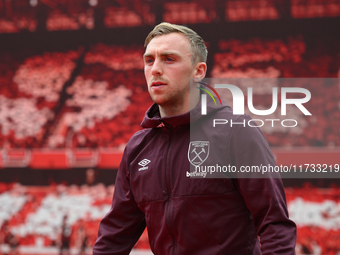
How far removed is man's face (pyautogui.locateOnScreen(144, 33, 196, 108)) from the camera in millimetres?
1471

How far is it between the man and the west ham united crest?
0.4 inches

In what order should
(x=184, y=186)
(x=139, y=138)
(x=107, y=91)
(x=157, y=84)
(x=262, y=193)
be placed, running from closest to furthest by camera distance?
(x=262, y=193) → (x=184, y=186) → (x=157, y=84) → (x=139, y=138) → (x=107, y=91)

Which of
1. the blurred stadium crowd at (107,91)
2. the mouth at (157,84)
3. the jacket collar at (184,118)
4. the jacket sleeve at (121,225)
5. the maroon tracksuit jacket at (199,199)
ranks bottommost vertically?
the blurred stadium crowd at (107,91)

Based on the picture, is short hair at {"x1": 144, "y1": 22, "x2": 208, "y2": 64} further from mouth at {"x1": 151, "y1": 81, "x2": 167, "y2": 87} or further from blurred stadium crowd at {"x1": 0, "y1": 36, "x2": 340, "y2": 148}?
blurred stadium crowd at {"x1": 0, "y1": 36, "x2": 340, "y2": 148}

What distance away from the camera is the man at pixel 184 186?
4.18 feet

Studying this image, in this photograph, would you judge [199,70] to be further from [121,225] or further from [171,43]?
[121,225]

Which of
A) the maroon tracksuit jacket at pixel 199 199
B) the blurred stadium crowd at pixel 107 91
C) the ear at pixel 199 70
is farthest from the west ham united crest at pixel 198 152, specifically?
the blurred stadium crowd at pixel 107 91

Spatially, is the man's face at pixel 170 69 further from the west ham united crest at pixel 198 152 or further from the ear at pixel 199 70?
the west ham united crest at pixel 198 152

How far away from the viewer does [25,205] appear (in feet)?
20.7

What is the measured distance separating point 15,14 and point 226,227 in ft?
21.6

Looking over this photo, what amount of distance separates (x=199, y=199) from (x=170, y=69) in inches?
18.1

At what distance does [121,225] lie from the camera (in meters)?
1.55

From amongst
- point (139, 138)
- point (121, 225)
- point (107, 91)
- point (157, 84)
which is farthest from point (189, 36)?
point (107, 91)

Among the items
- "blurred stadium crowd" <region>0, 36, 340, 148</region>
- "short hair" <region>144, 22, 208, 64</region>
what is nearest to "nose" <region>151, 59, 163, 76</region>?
"short hair" <region>144, 22, 208, 64</region>
